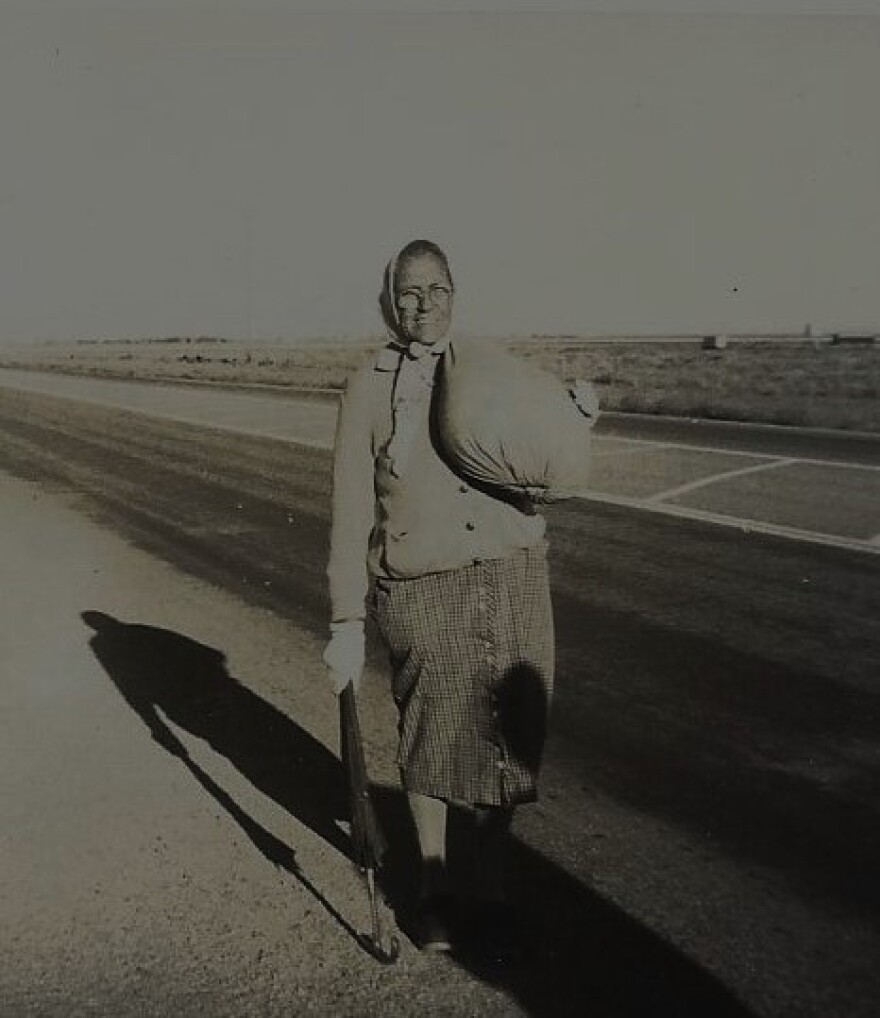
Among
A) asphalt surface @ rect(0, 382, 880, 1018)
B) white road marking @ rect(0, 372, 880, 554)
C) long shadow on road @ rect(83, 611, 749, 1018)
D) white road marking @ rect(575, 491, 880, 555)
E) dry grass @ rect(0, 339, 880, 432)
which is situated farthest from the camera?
dry grass @ rect(0, 339, 880, 432)

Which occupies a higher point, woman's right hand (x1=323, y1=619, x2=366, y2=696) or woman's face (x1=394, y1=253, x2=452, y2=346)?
woman's face (x1=394, y1=253, x2=452, y2=346)

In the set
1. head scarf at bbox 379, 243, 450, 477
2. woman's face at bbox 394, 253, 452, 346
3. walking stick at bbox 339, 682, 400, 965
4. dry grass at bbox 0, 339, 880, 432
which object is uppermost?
woman's face at bbox 394, 253, 452, 346

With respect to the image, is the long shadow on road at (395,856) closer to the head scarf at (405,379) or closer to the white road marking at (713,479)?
the head scarf at (405,379)

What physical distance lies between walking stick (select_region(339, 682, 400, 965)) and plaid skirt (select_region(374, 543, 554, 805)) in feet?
0.56

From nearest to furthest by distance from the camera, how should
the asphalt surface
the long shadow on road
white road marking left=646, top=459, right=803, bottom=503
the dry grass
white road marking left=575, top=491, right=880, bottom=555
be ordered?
1. the long shadow on road
2. the asphalt surface
3. white road marking left=575, top=491, right=880, bottom=555
4. white road marking left=646, top=459, right=803, bottom=503
5. the dry grass

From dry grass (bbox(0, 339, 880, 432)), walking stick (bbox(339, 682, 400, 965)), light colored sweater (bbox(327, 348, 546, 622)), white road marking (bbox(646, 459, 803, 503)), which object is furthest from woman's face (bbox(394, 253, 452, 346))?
dry grass (bbox(0, 339, 880, 432))

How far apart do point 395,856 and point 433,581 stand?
1225 mm

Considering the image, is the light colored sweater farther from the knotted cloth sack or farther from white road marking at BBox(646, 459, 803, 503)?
white road marking at BBox(646, 459, 803, 503)

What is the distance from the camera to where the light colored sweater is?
10.1 feet

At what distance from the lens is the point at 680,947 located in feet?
10.3

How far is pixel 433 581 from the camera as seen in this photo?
123 inches

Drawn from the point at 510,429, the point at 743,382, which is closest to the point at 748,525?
the point at 510,429

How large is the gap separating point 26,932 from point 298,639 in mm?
3288

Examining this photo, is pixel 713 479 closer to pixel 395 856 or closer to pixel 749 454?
pixel 749 454
